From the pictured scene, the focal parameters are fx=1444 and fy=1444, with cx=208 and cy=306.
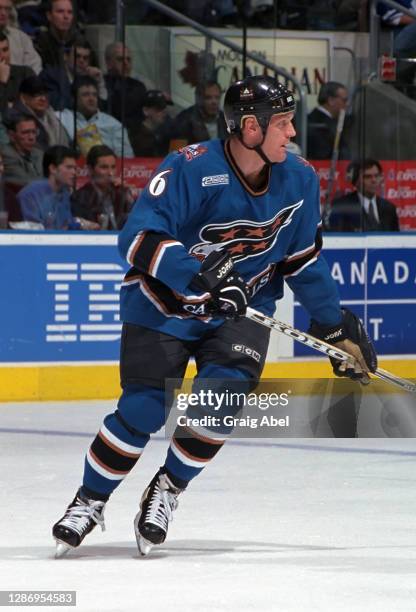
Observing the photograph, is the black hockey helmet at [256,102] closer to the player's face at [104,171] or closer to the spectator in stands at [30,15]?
the player's face at [104,171]

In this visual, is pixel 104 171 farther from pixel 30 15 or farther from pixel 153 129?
pixel 30 15

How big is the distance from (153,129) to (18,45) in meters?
0.76

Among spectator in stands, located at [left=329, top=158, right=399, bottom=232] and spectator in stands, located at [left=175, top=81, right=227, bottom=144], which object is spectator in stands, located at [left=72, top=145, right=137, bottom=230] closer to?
spectator in stands, located at [left=175, top=81, right=227, bottom=144]

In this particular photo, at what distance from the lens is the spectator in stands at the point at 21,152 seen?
6.64 meters

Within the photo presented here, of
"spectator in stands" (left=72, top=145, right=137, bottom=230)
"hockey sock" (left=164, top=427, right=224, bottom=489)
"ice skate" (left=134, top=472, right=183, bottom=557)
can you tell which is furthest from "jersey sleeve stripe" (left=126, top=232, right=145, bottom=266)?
"spectator in stands" (left=72, top=145, right=137, bottom=230)

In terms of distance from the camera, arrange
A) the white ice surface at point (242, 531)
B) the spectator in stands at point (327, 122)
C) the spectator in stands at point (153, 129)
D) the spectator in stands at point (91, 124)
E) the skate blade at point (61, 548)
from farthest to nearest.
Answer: the spectator in stands at point (327, 122) → the spectator in stands at point (153, 129) → the spectator in stands at point (91, 124) → the skate blade at point (61, 548) → the white ice surface at point (242, 531)

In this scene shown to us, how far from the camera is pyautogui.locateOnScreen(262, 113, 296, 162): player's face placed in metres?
3.33

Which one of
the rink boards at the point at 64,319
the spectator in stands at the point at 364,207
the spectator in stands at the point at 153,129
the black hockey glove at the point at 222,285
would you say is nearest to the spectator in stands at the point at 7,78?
the spectator in stands at the point at 153,129

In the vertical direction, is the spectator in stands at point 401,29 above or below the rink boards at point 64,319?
above

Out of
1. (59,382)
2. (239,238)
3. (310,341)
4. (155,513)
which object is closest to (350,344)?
(310,341)

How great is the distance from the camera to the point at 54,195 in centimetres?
666

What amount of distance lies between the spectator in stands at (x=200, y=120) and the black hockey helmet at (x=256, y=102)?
12.1ft

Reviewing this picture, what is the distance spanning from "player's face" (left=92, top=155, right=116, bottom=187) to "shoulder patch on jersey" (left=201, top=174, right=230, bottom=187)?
3.53m

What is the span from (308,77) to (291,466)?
311cm
